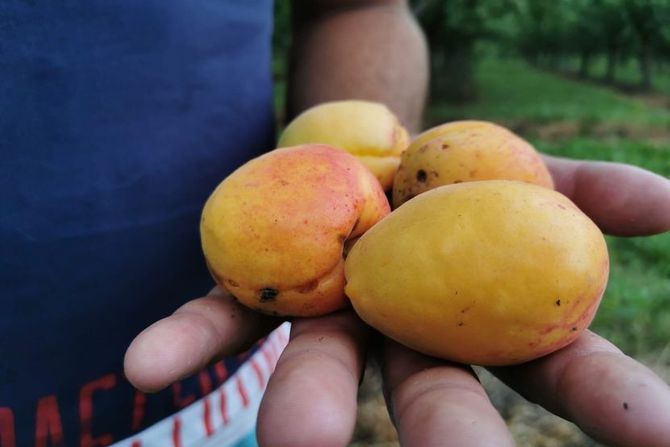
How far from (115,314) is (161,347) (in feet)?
1.58

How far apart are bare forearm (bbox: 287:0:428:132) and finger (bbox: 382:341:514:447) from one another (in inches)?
44.3

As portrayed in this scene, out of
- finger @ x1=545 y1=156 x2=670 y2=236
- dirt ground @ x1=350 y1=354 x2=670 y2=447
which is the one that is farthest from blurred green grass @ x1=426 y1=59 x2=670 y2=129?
finger @ x1=545 y1=156 x2=670 y2=236

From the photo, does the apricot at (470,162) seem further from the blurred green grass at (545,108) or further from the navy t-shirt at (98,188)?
the blurred green grass at (545,108)

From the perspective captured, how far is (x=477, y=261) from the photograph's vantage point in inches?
33.8

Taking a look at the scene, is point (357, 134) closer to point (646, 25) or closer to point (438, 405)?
point (438, 405)

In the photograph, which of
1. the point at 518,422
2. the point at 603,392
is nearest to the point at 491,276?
the point at 603,392

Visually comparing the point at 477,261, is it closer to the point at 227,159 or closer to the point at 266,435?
the point at 266,435

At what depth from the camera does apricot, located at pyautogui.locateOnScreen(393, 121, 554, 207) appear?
111cm

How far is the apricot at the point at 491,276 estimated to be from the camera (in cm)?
85

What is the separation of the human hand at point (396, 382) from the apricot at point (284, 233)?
1.8 inches

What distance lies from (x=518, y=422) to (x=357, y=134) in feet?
6.50

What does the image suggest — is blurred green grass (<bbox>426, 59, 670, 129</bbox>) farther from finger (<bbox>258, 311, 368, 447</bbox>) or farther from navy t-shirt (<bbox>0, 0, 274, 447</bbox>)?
finger (<bbox>258, 311, 368, 447</bbox>)

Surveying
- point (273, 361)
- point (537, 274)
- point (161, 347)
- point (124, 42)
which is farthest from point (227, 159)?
point (537, 274)

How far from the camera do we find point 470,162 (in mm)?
1116
